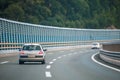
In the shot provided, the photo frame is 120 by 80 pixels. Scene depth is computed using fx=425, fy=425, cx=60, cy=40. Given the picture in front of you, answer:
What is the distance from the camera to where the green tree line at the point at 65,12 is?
11056 cm

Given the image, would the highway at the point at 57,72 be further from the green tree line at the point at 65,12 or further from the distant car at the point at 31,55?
the green tree line at the point at 65,12

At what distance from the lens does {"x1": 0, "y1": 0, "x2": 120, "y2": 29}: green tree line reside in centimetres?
11056

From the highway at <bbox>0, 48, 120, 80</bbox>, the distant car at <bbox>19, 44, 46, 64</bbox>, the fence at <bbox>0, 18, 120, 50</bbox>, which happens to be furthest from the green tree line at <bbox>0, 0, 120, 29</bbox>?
the highway at <bbox>0, 48, 120, 80</bbox>

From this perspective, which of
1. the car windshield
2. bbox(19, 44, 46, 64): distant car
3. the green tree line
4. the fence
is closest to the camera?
bbox(19, 44, 46, 64): distant car

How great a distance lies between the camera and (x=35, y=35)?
6275 centimetres

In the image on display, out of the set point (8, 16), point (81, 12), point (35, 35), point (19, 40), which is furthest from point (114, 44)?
point (81, 12)

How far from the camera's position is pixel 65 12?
5468 inches

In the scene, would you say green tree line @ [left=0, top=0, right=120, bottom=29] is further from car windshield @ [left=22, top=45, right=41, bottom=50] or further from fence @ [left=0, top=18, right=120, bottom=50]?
car windshield @ [left=22, top=45, right=41, bottom=50]

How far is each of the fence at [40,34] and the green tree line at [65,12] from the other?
20.1m

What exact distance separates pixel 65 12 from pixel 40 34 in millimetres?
74351

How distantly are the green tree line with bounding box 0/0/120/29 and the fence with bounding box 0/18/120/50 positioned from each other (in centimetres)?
2014

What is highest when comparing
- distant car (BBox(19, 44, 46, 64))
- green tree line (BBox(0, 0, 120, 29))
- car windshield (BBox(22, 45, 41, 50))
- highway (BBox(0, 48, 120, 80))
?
green tree line (BBox(0, 0, 120, 29))

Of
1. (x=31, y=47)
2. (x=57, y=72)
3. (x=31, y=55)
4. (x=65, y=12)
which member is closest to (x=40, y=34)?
(x=31, y=47)

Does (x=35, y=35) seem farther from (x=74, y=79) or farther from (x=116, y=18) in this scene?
(x=116, y=18)
